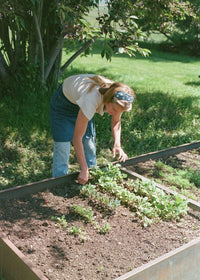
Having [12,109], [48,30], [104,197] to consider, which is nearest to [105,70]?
[48,30]

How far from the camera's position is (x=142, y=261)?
284 centimetres

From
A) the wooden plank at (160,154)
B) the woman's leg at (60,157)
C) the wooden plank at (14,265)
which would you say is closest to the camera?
the wooden plank at (14,265)

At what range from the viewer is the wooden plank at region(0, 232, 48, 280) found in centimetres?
242

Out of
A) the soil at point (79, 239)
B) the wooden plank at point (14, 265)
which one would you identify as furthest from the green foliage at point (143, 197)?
the wooden plank at point (14, 265)

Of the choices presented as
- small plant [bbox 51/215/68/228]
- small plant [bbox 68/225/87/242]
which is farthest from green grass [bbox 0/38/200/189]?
small plant [bbox 68/225/87/242]

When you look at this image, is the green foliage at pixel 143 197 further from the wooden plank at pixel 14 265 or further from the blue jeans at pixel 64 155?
the wooden plank at pixel 14 265

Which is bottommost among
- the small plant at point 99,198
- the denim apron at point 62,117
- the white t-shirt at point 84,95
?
the small plant at point 99,198

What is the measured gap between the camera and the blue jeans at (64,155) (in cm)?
391

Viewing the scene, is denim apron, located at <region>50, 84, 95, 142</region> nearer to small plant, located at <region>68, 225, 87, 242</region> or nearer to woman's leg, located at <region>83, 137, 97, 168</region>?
woman's leg, located at <region>83, 137, 97, 168</region>

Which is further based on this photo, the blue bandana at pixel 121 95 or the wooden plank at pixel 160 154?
the wooden plank at pixel 160 154

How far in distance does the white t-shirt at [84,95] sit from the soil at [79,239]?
0.99m

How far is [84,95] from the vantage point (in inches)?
126

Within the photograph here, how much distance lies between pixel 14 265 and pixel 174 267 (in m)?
1.18

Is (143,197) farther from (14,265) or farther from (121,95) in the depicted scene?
(14,265)
